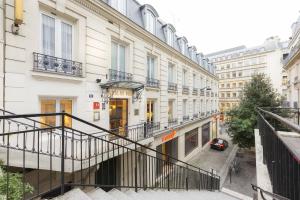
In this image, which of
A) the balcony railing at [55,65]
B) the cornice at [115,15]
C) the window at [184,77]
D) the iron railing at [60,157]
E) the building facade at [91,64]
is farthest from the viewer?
the window at [184,77]

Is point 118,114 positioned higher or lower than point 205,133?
higher

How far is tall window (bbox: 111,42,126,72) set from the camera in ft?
30.5

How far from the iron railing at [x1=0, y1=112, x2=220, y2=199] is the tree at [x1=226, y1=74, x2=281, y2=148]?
636cm

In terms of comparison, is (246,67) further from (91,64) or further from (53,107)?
(53,107)

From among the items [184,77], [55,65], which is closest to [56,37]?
[55,65]

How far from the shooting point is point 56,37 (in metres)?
6.80

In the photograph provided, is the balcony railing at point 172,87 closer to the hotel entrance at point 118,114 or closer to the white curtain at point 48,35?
the hotel entrance at point 118,114

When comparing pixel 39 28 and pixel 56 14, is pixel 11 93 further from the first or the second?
pixel 56 14

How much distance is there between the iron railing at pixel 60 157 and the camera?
9.95 feet

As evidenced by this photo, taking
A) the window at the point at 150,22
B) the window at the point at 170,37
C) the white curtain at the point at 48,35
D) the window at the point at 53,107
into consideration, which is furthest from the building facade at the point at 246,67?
the white curtain at the point at 48,35

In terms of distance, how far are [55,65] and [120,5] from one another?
517cm

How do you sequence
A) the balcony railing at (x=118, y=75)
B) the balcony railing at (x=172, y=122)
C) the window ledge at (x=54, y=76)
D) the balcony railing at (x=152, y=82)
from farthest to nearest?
1. the balcony railing at (x=172, y=122)
2. the balcony railing at (x=152, y=82)
3. the balcony railing at (x=118, y=75)
4. the window ledge at (x=54, y=76)

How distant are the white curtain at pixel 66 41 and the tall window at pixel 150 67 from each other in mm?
Result: 5695

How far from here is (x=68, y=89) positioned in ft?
23.0
